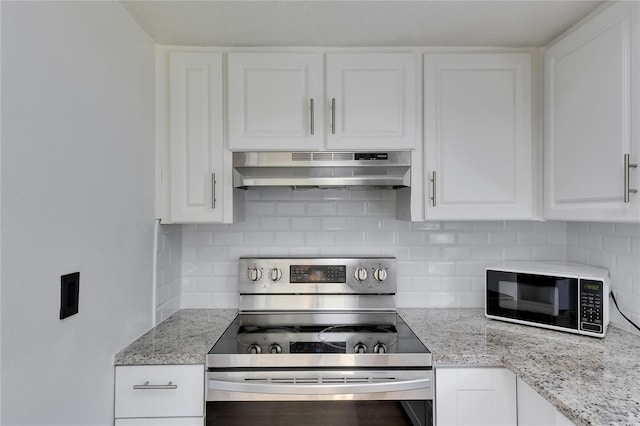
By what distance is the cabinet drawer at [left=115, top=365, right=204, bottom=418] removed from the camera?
4.68 ft

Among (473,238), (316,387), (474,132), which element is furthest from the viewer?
(473,238)

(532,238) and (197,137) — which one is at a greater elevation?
(197,137)

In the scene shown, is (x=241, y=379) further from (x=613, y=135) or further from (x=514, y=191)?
(x=613, y=135)

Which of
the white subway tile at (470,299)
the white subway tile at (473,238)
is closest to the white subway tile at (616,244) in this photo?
the white subway tile at (473,238)

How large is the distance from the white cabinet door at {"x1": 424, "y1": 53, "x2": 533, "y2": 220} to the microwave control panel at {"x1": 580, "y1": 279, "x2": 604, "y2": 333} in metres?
0.48

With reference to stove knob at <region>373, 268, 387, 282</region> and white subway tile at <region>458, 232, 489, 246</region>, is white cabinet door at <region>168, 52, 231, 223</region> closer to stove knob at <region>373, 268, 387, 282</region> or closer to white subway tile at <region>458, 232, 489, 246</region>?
stove knob at <region>373, 268, 387, 282</region>

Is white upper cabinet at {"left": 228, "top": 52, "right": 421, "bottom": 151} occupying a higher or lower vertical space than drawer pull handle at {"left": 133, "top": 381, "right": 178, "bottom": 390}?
higher

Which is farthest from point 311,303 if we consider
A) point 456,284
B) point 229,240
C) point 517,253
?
point 517,253

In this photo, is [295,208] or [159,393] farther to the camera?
[295,208]

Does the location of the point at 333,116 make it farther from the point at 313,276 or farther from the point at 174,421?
the point at 174,421

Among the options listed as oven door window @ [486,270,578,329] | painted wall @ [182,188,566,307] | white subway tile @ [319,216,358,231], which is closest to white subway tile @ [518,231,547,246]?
painted wall @ [182,188,566,307]

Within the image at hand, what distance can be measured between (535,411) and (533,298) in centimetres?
58

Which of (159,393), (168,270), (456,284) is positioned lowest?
(159,393)

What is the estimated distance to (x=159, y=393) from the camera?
1.43m
